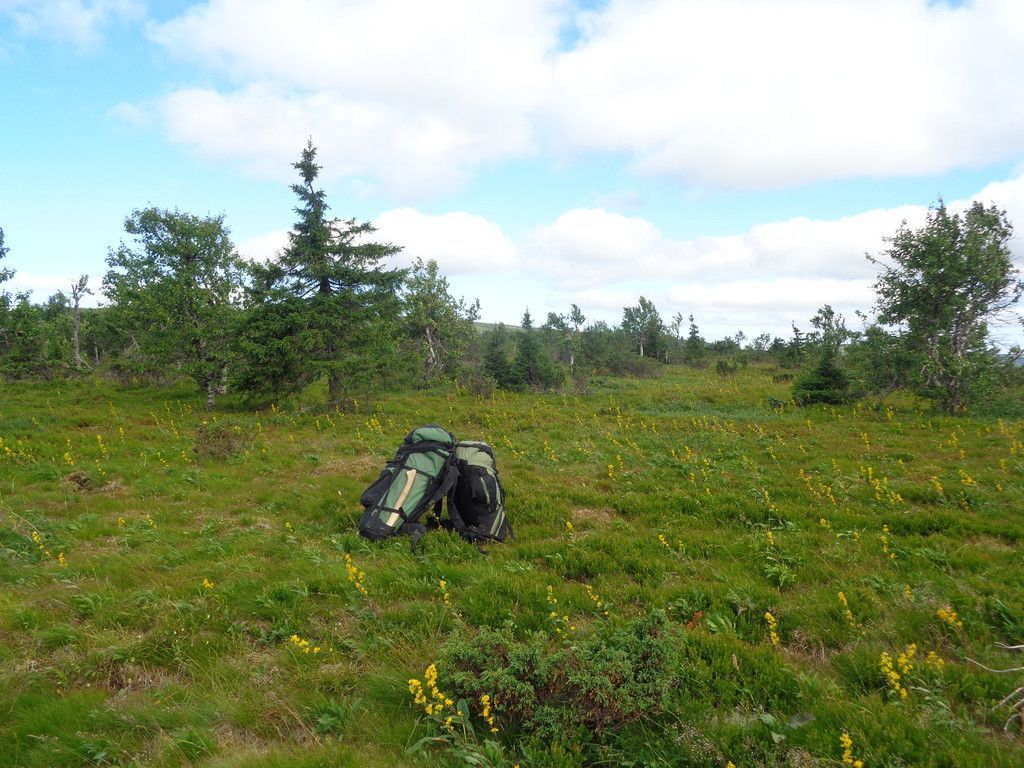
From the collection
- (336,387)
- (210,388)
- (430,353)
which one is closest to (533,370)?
(430,353)

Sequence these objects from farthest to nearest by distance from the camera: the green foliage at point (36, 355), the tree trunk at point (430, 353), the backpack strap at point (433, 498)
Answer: the tree trunk at point (430, 353), the green foliage at point (36, 355), the backpack strap at point (433, 498)

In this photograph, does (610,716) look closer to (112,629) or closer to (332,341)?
(112,629)

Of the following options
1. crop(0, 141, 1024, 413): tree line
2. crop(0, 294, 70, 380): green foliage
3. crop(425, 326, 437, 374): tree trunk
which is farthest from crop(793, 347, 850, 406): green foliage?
crop(0, 294, 70, 380): green foliage

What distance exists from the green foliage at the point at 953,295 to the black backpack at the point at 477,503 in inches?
600

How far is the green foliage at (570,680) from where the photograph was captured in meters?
2.94

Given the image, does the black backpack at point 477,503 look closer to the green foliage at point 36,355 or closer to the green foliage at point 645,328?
the green foliage at point 36,355

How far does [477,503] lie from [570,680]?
145 inches

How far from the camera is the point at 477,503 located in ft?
21.7

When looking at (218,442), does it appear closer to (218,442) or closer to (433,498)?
(218,442)

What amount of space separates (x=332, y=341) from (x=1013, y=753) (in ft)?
55.7

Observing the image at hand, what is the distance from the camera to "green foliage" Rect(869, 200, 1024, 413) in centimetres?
1440

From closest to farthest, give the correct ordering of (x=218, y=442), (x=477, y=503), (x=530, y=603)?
(x=530, y=603) < (x=477, y=503) < (x=218, y=442)

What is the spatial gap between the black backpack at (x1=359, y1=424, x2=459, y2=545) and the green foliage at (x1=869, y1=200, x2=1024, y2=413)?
15.8 meters

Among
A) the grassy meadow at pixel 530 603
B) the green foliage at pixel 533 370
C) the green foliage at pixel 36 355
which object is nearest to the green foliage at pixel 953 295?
the grassy meadow at pixel 530 603
